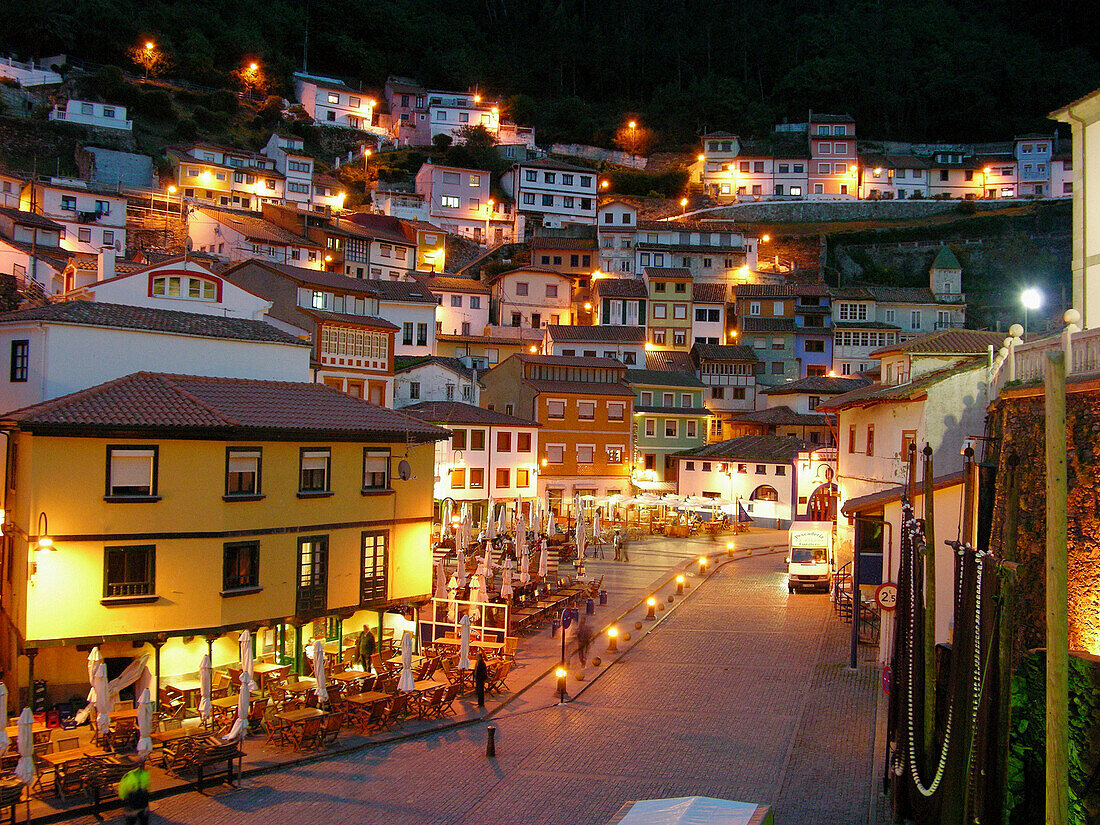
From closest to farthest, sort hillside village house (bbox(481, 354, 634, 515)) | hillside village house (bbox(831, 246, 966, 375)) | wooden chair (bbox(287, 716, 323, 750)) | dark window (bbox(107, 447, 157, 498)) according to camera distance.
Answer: wooden chair (bbox(287, 716, 323, 750))
dark window (bbox(107, 447, 157, 498))
hillside village house (bbox(481, 354, 634, 515))
hillside village house (bbox(831, 246, 966, 375))

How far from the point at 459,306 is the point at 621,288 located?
1423cm

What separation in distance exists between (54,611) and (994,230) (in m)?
93.8

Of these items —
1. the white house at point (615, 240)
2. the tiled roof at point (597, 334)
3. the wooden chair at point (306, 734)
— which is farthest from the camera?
the white house at point (615, 240)

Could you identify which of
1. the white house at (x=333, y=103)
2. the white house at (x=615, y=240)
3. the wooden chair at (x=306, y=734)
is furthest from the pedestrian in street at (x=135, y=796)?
the white house at (x=333, y=103)

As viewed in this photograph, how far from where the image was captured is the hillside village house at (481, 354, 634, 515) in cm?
5709

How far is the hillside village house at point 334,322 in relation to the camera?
44.2 m

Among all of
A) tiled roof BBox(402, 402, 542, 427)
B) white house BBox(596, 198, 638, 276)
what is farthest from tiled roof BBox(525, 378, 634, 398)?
white house BBox(596, 198, 638, 276)

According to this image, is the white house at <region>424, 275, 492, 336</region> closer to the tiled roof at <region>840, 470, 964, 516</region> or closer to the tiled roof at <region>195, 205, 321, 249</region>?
the tiled roof at <region>195, 205, 321, 249</region>

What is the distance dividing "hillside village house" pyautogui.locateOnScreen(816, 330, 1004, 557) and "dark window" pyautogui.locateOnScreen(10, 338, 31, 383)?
20.9m

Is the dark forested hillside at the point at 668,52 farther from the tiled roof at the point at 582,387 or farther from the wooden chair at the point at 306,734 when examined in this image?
the wooden chair at the point at 306,734

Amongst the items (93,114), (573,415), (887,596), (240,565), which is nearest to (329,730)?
(240,565)

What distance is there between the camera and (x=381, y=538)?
23.8 metres

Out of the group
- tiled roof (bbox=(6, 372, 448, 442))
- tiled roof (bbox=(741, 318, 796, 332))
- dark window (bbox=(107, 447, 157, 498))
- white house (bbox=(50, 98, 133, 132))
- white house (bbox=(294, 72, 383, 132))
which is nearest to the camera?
tiled roof (bbox=(6, 372, 448, 442))

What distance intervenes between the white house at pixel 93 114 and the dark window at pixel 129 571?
261ft
